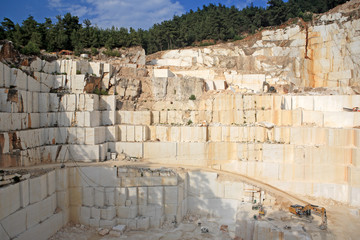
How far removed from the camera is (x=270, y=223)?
15336 millimetres

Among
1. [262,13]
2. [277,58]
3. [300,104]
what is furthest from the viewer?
[262,13]

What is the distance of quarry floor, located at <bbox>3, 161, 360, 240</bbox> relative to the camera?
14945 millimetres

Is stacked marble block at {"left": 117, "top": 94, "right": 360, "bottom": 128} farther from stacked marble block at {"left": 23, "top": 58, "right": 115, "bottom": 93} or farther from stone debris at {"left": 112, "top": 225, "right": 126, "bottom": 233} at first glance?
stone debris at {"left": 112, "top": 225, "right": 126, "bottom": 233}

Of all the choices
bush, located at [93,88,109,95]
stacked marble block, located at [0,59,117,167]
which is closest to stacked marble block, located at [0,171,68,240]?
stacked marble block, located at [0,59,117,167]

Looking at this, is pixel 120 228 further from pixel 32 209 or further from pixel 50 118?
pixel 50 118

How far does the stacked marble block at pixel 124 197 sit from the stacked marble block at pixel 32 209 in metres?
1.18

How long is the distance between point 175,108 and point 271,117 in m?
8.29

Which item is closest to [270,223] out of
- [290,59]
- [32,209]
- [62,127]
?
[32,209]

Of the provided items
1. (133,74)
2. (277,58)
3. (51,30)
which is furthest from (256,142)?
(51,30)

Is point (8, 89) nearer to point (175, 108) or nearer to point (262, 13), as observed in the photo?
point (175, 108)

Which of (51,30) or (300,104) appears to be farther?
(51,30)

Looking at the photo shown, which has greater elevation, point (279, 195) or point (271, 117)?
point (271, 117)

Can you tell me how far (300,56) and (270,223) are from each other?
79.7 ft

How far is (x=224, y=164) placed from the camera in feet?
67.6
